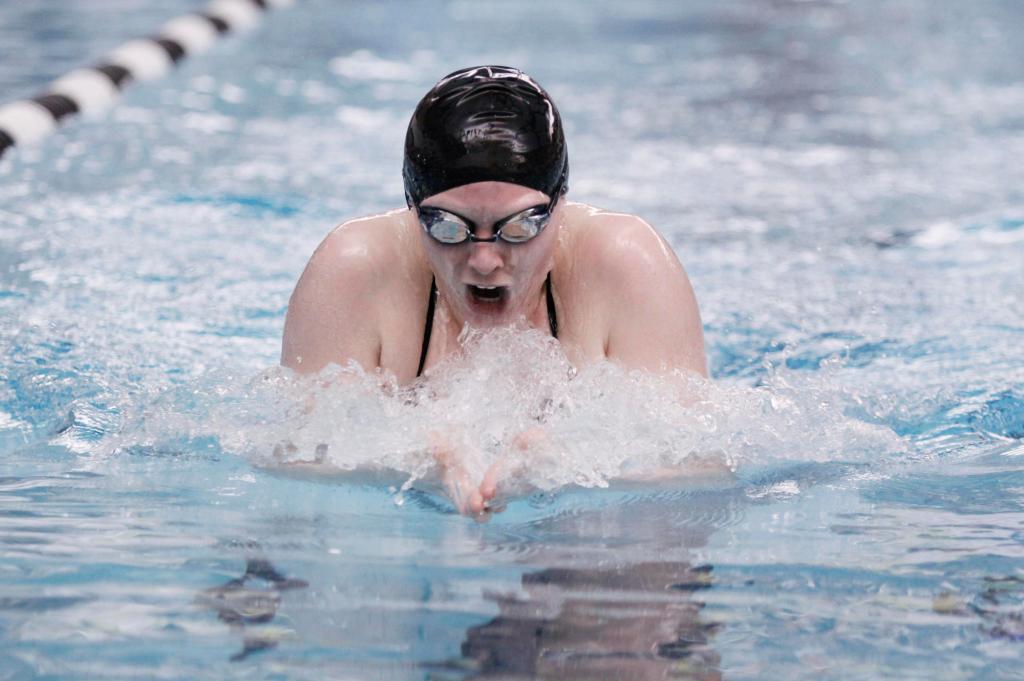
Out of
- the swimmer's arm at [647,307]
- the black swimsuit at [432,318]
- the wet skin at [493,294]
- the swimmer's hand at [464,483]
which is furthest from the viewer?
the black swimsuit at [432,318]

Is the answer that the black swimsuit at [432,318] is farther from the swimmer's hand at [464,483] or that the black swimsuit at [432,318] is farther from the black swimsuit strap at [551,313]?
the swimmer's hand at [464,483]

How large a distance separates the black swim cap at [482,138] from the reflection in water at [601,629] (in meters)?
0.66

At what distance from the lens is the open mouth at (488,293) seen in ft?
8.04

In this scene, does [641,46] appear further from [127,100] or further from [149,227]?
[149,227]

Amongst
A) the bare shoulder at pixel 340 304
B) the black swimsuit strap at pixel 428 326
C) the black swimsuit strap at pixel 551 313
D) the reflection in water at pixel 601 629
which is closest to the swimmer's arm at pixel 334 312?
the bare shoulder at pixel 340 304

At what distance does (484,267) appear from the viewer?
235 cm

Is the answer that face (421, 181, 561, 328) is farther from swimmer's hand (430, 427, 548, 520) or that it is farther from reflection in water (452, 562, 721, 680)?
reflection in water (452, 562, 721, 680)

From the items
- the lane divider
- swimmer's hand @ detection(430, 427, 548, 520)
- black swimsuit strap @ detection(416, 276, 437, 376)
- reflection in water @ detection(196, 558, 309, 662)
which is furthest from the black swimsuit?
the lane divider

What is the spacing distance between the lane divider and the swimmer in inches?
141

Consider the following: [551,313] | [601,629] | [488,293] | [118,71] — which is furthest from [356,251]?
[118,71]

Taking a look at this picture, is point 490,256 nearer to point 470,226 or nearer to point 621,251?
point 470,226

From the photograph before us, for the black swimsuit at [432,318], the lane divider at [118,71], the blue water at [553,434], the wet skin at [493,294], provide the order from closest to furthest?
the blue water at [553,434]
the wet skin at [493,294]
the black swimsuit at [432,318]
the lane divider at [118,71]

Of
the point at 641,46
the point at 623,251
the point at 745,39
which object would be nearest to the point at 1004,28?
the point at 745,39

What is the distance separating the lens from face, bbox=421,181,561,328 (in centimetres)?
234
